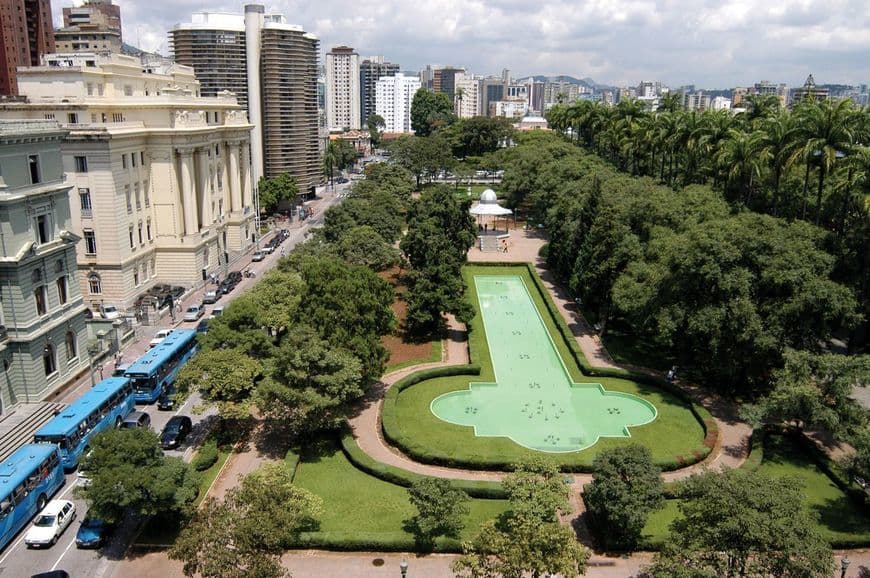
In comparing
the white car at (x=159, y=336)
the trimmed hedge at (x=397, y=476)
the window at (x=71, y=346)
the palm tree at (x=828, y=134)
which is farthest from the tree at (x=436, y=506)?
the palm tree at (x=828, y=134)

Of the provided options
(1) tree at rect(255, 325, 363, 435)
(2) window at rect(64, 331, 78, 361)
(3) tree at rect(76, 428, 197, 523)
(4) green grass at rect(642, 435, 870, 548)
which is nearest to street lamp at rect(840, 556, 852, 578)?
(4) green grass at rect(642, 435, 870, 548)

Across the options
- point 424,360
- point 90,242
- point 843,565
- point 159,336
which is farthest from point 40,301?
point 843,565

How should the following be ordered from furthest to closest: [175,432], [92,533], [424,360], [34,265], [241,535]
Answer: [424,360] → [34,265] → [175,432] → [92,533] → [241,535]

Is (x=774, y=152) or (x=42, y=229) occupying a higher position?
(x=774, y=152)

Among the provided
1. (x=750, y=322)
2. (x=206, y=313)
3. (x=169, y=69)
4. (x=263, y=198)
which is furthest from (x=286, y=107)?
(x=750, y=322)

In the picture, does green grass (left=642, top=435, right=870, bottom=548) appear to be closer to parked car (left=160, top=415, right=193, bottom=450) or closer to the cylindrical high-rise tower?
parked car (left=160, top=415, right=193, bottom=450)

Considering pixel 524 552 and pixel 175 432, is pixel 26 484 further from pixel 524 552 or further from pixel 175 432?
pixel 524 552

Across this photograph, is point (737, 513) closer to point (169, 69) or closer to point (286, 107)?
point (169, 69)
